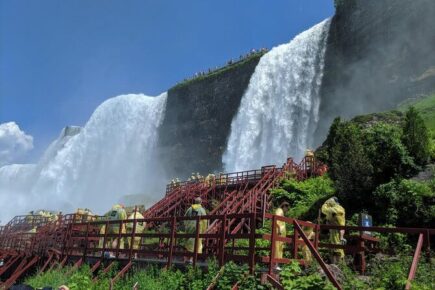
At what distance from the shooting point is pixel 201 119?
2660 inches

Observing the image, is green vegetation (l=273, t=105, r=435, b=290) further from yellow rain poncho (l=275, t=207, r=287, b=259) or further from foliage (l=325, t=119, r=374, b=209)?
yellow rain poncho (l=275, t=207, r=287, b=259)

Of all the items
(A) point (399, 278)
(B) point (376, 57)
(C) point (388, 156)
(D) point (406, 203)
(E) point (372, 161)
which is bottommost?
(A) point (399, 278)

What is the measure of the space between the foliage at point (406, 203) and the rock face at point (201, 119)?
4427 cm

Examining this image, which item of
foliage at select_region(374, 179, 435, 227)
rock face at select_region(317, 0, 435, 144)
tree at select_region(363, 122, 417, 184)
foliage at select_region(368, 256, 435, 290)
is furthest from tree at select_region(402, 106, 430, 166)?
rock face at select_region(317, 0, 435, 144)

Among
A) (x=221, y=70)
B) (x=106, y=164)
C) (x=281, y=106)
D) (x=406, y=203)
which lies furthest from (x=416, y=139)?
(x=106, y=164)

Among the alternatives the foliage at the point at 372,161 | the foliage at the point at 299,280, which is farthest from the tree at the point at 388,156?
the foliage at the point at 299,280

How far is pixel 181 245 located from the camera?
13406mm

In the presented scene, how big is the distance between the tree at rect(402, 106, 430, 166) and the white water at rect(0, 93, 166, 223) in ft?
163

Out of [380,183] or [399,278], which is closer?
[399,278]

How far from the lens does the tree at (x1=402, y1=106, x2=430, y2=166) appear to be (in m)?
17.5

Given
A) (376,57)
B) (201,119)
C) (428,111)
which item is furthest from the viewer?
(201,119)

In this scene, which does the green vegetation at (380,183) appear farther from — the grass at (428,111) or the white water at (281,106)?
the white water at (281,106)

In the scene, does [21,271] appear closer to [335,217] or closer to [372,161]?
[335,217]

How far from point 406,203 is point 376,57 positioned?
32.1m
